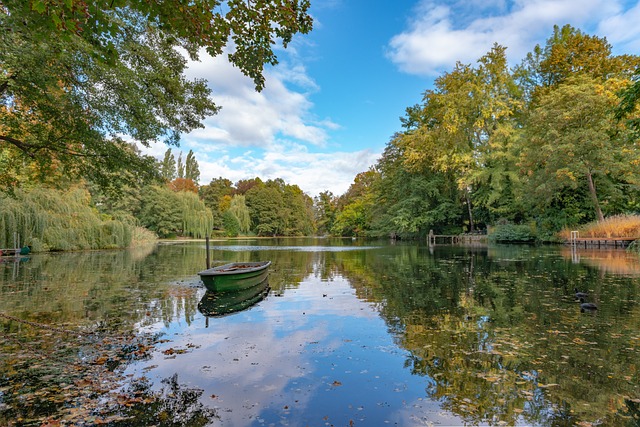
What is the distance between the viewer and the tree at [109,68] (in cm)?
422

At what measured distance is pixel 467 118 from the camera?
3488 cm

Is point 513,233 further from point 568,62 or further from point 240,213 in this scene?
point 240,213

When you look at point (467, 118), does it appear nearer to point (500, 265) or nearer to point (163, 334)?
point (500, 265)

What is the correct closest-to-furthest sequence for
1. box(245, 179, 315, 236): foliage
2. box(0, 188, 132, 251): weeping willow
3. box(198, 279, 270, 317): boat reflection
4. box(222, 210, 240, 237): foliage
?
box(198, 279, 270, 317): boat reflection < box(0, 188, 132, 251): weeping willow < box(222, 210, 240, 237): foliage < box(245, 179, 315, 236): foliage

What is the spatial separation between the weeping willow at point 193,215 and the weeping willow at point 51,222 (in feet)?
78.1

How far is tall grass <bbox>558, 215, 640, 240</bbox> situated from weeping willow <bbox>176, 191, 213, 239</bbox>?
42.8 metres

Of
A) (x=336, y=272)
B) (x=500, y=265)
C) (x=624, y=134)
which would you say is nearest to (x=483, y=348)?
(x=336, y=272)

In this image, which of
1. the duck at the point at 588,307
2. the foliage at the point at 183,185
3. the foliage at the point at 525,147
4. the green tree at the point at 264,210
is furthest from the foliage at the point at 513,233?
the foliage at the point at 183,185

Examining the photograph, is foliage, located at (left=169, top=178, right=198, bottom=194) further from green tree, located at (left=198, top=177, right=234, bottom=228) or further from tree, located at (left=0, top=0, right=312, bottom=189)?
tree, located at (left=0, top=0, right=312, bottom=189)

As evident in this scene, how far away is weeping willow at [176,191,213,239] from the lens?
51.7 meters

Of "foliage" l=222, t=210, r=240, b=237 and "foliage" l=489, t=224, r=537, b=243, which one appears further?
"foliage" l=222, t=210, r=240, b=237

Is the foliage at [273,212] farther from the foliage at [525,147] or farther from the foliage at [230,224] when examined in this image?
the foliage at [525,147]

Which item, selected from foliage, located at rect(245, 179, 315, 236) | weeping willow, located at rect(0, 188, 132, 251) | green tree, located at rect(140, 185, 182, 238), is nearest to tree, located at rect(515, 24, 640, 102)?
weeping willow, located at rect(0, 188, 132, 251)

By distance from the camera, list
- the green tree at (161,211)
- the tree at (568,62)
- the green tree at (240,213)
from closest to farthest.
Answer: the tree at (568,62) < the green tree at (161,211) < the green tree at (240,213)
